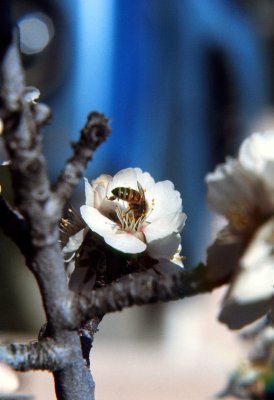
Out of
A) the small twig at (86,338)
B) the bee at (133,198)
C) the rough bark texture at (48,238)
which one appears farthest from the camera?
the bee at (133,198)

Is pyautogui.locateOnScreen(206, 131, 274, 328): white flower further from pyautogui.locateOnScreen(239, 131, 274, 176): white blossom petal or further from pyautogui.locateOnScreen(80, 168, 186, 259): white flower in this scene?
pyautogui.locateOnScreen(80, 168, 186, 259): white flower

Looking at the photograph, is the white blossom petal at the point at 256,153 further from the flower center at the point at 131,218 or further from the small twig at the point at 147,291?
the flower center at the point at 131,218

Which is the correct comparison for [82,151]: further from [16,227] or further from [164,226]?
[164,226]

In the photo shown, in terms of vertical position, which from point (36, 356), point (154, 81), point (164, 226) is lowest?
point (36, 356)

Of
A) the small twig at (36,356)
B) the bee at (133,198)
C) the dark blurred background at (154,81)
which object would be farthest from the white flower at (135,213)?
the dark blurred background at (154,81)

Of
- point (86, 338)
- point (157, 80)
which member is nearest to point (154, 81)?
point (157, 80)

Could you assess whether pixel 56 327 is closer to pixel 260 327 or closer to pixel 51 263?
pixel 51 263
